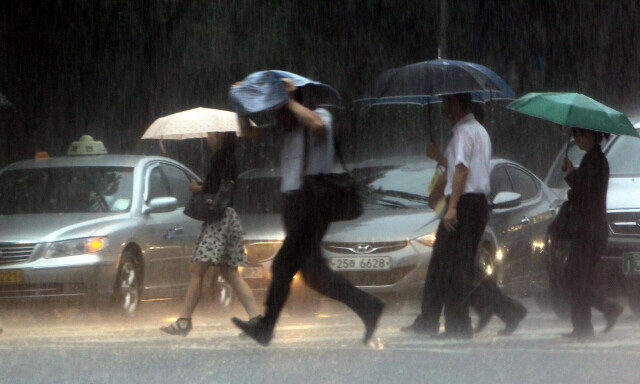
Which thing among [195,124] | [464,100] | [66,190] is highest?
[464,100]

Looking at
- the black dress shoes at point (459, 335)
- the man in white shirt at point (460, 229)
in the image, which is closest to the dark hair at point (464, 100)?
the man in white shirt at point (460, 229)

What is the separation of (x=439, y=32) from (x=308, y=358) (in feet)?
44.3

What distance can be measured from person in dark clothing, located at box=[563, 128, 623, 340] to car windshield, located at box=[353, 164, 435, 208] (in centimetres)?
308

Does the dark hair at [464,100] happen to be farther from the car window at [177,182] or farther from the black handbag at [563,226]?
the car window at [177,182]

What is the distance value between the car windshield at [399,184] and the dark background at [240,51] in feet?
16.8

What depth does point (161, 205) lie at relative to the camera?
35.1 feet

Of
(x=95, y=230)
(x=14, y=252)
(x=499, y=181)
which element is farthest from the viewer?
(x=499, y=181)

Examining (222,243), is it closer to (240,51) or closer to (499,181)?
(499,181)

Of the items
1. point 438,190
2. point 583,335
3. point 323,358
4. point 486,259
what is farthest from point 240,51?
point 323,358

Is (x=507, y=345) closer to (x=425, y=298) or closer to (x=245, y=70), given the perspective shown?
(x=425, y=298)

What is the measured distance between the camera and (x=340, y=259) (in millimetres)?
10359

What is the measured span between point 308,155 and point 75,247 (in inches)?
139

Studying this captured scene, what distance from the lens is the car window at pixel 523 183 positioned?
12.1 metres

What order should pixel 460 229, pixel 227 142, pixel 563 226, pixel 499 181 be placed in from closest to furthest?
pixel 460 229 < pixel 563 226 < pixel 227 142 < pixel 499 181
